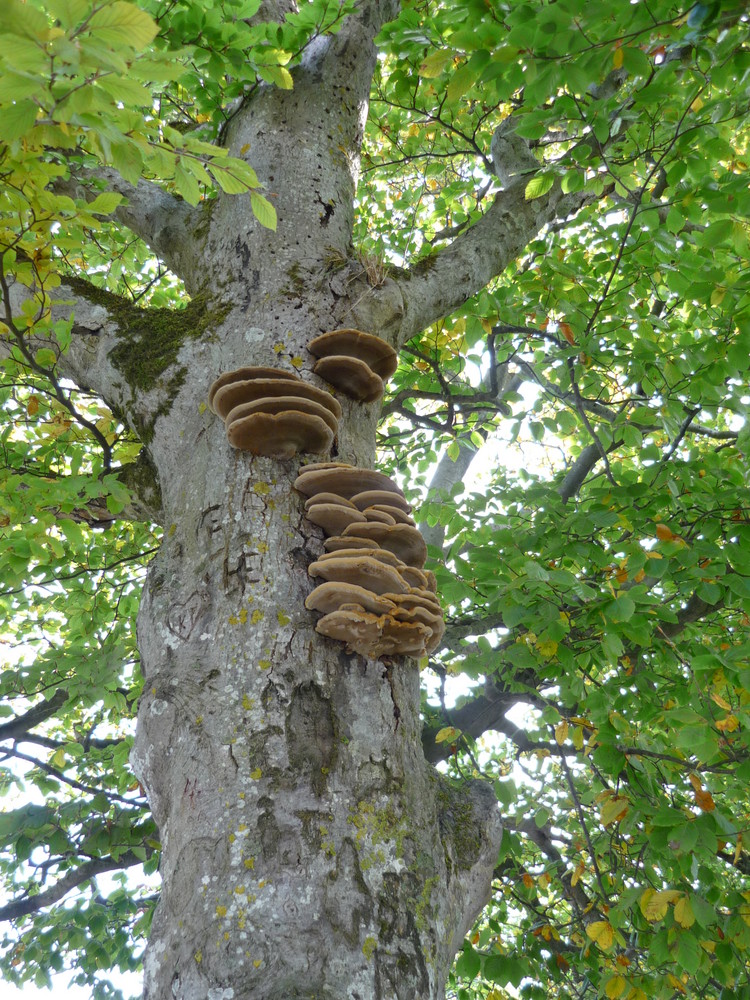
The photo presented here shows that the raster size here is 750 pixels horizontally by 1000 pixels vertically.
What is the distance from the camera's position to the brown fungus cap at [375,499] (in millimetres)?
2441

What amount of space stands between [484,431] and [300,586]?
5.63 m

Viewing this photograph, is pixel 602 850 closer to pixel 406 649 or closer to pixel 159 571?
pixel 406 649

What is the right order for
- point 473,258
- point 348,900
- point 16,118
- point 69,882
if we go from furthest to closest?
point 69,882 → point 473,258 → point 16,118 → point 348,900

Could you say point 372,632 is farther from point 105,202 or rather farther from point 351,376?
point 105,202

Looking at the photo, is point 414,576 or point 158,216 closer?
point 414,576

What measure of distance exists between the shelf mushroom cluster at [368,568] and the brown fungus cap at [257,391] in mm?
280

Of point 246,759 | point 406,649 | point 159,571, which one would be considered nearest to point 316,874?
point 246,759

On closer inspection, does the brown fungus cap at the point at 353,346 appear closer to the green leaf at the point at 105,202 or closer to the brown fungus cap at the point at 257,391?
the brown fungus cap at the point at 257,391

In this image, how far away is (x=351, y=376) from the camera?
9.25ft

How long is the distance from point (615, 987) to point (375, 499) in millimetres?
2946

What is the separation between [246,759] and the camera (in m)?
1.81

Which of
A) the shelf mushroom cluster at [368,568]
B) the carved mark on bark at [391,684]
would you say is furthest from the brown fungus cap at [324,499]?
the carved mark on bark at [391,684]

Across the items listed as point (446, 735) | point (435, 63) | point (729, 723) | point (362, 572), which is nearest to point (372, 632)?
point (362, 572)

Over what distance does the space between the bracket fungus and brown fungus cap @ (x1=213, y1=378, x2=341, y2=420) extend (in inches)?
11.6
